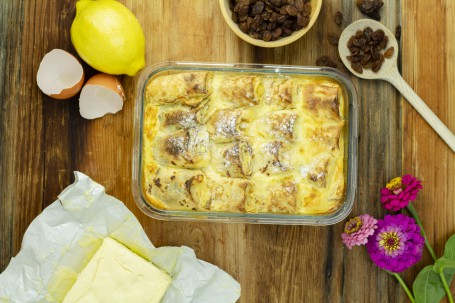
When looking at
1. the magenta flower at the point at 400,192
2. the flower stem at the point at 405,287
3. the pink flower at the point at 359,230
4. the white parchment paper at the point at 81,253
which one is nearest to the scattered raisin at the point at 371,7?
the magenta flower at the point at 400,192

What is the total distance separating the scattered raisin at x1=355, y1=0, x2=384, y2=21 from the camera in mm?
2061

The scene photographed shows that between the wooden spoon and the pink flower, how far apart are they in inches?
17.5

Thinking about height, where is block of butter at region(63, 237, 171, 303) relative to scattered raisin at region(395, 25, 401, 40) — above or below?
below

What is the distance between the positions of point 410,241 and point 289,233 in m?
0.45

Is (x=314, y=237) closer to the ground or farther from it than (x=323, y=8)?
closer to the ground

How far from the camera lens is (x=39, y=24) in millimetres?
2098

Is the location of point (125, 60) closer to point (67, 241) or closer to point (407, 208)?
point (67, 241)

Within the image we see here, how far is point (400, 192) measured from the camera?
2.01m

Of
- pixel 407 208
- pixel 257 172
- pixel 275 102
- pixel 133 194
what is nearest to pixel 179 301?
pixel 133 194

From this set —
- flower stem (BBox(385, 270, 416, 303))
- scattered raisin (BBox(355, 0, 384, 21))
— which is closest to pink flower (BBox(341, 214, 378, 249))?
flower stem (BBox(385, 270, 416, 303))

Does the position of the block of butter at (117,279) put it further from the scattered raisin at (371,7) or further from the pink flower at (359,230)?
the scattered raisin at (371,7)

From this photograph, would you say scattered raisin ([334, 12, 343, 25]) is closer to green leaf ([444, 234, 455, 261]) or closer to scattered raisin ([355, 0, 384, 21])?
scattered raisin ([355, 0, 384, 21])

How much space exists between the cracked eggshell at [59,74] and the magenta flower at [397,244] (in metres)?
1.25

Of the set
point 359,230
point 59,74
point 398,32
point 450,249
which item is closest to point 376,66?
point 398,32
